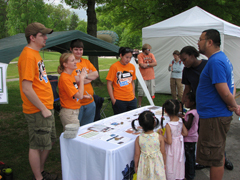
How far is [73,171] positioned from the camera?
221cm

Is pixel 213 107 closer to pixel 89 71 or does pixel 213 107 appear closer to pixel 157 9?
pixel 89 71

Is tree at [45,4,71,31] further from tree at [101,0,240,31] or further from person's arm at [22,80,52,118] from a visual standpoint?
person's arm at [22,80,52,118]

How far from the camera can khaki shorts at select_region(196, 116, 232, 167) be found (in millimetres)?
2125

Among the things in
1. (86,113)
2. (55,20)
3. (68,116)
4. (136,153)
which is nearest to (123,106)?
(86,113)

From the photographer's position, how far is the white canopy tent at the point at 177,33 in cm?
672

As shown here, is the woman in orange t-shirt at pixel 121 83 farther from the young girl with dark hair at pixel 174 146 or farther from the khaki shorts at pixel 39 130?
the khaki shorts at pixel 39 130

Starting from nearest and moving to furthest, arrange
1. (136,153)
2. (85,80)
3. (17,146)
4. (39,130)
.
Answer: (136,153)
(39,130)
(85,80)
(17,146)

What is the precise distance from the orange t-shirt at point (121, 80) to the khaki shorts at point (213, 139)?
4.80 feet

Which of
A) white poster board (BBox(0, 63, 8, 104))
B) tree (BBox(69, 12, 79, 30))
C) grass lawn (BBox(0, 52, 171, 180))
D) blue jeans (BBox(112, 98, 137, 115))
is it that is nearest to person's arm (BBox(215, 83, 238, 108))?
blue jeans (BBox(112, 98, 137, 115))

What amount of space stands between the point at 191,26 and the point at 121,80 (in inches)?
182

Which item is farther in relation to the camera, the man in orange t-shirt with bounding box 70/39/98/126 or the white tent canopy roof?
the white tent canopy roof

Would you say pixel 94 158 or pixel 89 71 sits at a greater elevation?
pixel 89 71

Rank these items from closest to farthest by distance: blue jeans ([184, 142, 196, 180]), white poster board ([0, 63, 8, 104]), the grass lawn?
white poster board ([0, 63, 8, 104]), blue jeans ([184, 142, 196, 180]), the grass lawn

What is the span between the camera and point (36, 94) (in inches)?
87.9
